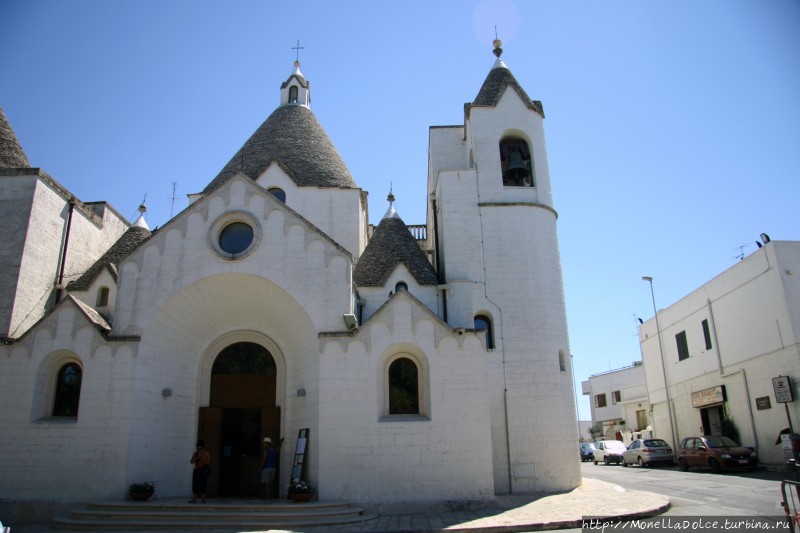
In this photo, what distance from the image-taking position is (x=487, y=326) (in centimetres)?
1898

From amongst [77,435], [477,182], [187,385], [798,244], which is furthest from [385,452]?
[798,244]

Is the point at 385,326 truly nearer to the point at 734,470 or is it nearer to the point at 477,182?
the point at 477,182

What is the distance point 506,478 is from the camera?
17.3 m

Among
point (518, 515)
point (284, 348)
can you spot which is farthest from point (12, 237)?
point (518, 515)

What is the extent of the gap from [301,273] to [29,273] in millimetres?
8871

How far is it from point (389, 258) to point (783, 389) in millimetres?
16621

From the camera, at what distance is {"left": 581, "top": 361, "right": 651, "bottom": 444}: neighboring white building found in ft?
157

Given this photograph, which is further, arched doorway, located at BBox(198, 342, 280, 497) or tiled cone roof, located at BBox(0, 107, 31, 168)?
tiled cone roof, located at BBox(0, 107, 31, 168)

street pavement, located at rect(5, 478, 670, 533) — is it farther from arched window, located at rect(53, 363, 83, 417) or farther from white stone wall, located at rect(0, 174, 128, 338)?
white stone wall, located at rect(0, 174, 128, 338)

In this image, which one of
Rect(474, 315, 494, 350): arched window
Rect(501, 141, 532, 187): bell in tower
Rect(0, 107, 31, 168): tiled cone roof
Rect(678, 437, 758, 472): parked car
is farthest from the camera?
Rect(678, 437, 758, 472): parked car

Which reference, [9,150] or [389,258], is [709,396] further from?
[9,150]

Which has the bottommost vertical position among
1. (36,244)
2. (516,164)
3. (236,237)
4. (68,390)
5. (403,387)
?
(403,387)

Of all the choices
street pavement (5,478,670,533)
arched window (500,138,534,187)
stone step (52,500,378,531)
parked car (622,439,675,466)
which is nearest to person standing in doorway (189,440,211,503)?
stone step (52,500,378,531)

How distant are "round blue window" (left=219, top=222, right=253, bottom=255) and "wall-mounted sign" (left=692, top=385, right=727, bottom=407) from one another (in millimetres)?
23696
